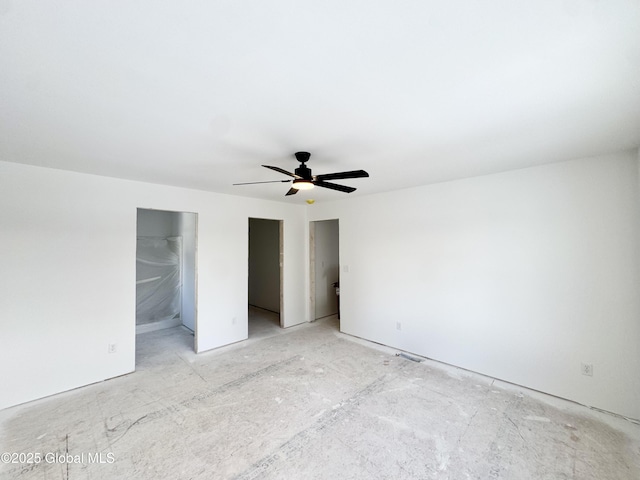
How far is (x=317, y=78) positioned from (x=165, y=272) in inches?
198

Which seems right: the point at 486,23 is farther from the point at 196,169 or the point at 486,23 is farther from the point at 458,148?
the point at 196,169

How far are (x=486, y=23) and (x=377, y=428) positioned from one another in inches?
112

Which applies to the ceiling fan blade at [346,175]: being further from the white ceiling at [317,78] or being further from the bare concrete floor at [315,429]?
the bare concrete floor at [315,429]

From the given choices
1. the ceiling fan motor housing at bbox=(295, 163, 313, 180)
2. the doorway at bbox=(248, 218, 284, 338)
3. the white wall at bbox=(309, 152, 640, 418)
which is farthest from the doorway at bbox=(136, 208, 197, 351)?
the white wall at bbox=(309, 152, 640, 418)

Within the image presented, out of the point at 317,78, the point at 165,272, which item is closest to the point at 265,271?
the point at 165,272

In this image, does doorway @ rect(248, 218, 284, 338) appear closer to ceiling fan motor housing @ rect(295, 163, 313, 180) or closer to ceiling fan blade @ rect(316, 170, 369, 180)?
ceiling fan motor housing @ rect(295, 163, 313, 180)

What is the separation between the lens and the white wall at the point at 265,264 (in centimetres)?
644

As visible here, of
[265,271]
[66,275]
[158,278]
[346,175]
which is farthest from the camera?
[265,271]

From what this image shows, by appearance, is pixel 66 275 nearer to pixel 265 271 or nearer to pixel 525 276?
pixel 265 271

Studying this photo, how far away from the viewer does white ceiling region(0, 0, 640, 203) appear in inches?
39.5

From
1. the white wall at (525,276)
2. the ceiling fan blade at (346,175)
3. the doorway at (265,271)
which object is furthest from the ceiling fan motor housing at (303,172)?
the doorway at (265,271)

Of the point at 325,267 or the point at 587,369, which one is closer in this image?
the point at 587,369

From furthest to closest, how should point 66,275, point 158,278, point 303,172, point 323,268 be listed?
point 323,268 → point 158,278 → point 66,275 → point 303,172

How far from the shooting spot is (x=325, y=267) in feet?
19.6
